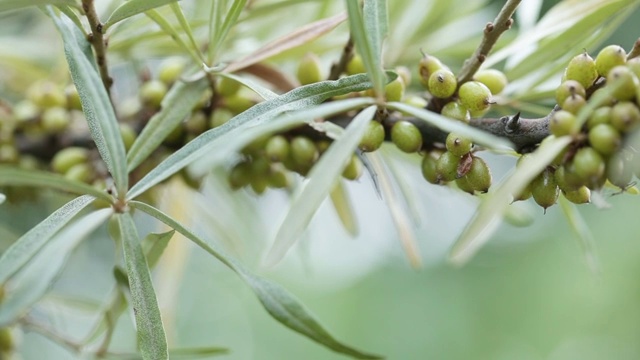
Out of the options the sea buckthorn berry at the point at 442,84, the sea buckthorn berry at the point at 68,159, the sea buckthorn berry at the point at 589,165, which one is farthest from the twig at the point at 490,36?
the sea buckthorn berry at the point at 68,159

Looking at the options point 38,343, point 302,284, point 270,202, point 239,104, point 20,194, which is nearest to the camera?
point 239,104

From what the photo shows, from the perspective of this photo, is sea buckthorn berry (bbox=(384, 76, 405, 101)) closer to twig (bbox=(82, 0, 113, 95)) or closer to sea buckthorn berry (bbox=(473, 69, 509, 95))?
sea buckthorn berry (bbox=(473, 69, 509, 95))

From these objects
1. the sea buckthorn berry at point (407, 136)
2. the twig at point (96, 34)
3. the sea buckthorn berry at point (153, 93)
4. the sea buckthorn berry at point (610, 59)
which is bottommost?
the sea buckthorn berry at point (610, 59)

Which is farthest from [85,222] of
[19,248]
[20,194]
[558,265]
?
[558,265]

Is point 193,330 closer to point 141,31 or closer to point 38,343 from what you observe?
point 38,343

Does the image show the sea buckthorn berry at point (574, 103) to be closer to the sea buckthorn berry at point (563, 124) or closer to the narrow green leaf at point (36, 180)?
the sea buckthorn berry at point (563, 124)

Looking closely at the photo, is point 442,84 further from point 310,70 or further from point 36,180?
point 36,180

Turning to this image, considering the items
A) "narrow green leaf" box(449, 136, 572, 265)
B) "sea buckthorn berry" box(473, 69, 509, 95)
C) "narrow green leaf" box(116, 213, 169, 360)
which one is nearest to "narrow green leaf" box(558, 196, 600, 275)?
"sea buckthorn berry" box(473, 69, 509, 95)
